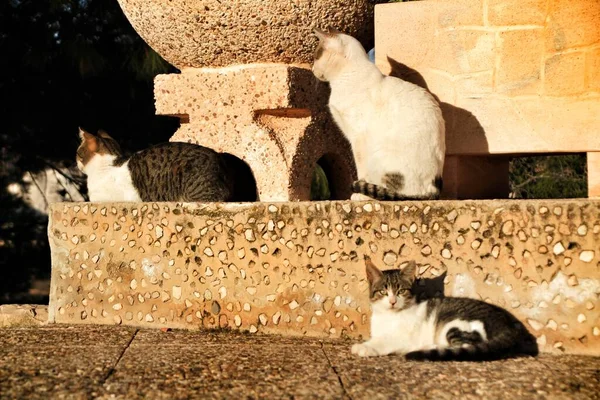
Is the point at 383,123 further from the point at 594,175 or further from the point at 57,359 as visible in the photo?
the point at 57,359

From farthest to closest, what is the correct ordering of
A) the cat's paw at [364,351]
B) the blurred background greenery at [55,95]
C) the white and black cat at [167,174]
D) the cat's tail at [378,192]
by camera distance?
1. the blurred background greenery at [55,95]
2. the white and black cat at [167,174]
3. the cat's tail at [378,192]
4. the cat's paw at [364,351]

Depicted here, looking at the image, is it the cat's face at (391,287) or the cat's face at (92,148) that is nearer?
the cat's face at (391,287)

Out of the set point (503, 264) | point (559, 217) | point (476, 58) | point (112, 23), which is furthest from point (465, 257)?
point (112, 23)

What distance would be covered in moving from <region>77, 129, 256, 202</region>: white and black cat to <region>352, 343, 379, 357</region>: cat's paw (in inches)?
53.7

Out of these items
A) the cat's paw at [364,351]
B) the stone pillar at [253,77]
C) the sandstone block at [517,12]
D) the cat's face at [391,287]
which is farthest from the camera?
the stone pillar at [253,77]

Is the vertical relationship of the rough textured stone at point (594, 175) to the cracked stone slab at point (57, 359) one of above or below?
above

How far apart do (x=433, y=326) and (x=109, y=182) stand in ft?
7.29

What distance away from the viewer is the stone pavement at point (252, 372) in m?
2.67

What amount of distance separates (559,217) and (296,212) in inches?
47.5

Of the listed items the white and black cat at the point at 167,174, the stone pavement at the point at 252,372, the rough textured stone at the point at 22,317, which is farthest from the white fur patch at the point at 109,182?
the stone pavement at the point at 252,372

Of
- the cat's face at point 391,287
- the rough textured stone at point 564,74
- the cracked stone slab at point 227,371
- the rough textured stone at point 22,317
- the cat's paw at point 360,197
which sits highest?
the rough textured stone at point 564,74

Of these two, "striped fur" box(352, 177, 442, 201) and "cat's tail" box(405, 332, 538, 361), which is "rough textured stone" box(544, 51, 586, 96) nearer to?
"striped fur" box(352, 177, 442, 201)

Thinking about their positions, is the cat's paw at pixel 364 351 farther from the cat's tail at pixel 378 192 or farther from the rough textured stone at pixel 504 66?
the rough textured stone at pixel 504 66

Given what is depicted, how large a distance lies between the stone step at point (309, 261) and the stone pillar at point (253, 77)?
78 centimetres
